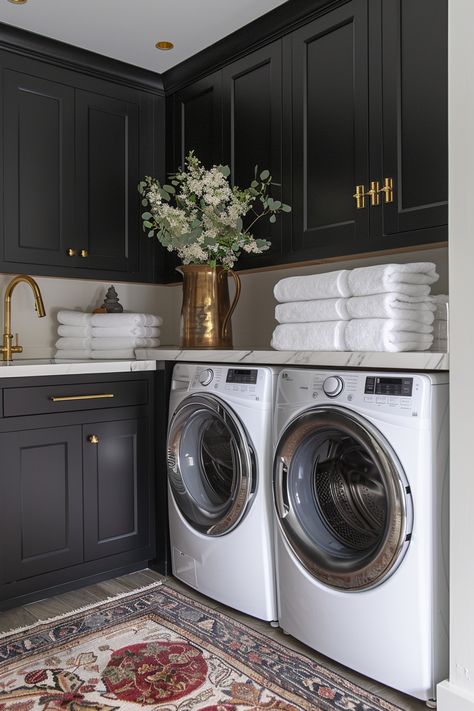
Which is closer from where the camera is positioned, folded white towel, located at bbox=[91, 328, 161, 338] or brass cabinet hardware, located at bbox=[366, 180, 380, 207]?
brass cabinet hardware, located at bbox=[366, 180, 380, 207]

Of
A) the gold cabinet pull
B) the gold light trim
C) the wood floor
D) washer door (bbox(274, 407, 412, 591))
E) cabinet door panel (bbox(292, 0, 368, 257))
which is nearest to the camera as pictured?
washer door (bbox(274, 407, 412, 591))

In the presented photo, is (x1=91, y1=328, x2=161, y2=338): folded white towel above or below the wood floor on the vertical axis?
above

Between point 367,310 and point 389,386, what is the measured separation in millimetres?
294

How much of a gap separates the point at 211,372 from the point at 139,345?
752mm

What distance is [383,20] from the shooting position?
222 cm

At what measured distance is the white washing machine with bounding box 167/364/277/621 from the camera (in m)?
2.22

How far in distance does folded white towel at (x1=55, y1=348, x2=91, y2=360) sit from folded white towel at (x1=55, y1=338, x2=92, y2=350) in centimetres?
1

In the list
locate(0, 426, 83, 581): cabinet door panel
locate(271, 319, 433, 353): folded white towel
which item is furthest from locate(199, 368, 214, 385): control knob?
locate(0, 426, 83, 581): cabinet door panel

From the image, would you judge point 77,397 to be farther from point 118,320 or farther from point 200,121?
point 200,121

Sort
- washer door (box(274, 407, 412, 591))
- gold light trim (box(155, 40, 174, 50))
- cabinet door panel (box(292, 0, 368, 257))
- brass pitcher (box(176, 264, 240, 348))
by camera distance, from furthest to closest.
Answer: gold light trim (box(155, 40, 174, 50)) < brass pitcher (box(176, 264, 240, 348)) < cabinet door panel (box(292, 0, 368, 257)) < washer door (box(274, 407, 412, 591))

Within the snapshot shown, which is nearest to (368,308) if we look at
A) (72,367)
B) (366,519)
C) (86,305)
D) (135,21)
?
(366,519)

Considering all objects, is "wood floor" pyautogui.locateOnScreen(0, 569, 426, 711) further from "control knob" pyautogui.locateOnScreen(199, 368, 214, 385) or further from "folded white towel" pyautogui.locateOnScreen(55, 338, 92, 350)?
"folded white towel" pyautogui.locateOnScreen(55, 338, 92, 350)

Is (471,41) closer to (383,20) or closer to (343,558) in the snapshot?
(383,20)

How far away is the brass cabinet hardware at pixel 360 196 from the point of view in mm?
2320
